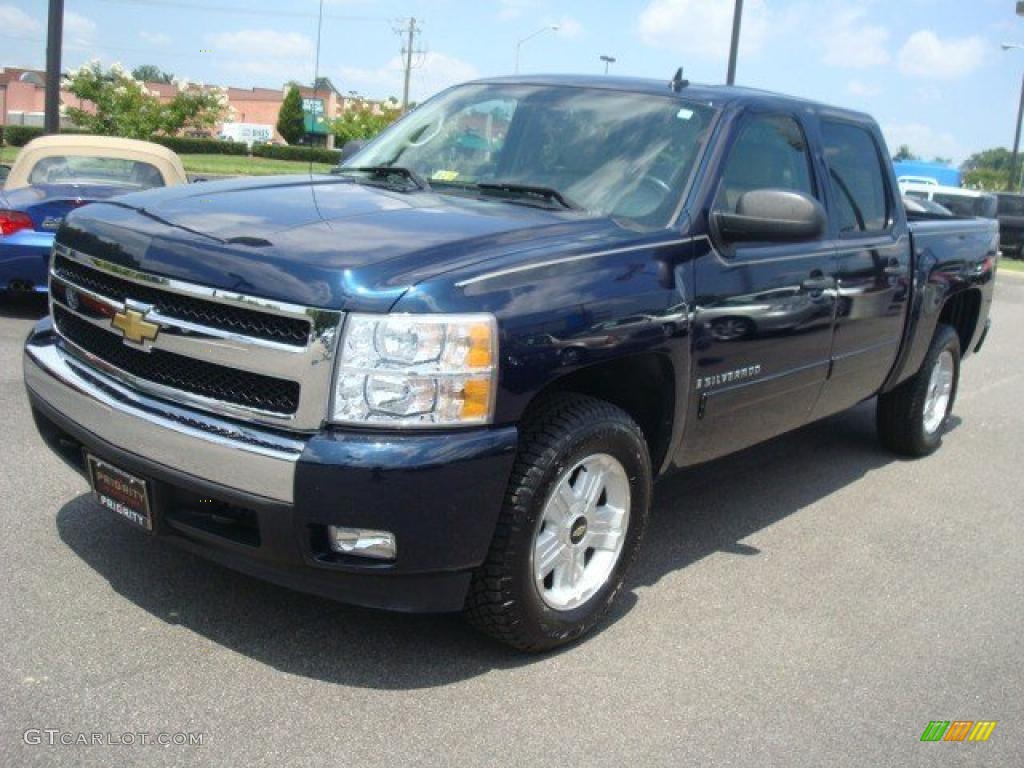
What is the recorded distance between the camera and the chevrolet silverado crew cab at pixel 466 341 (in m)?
3.15

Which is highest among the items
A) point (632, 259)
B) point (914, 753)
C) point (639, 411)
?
point (632, 259)

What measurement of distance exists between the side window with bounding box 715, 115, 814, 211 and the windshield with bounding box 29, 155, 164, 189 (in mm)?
6568

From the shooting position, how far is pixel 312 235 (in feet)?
11.4

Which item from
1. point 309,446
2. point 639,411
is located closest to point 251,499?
point 309,446

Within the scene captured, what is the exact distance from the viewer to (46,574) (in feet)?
13.0

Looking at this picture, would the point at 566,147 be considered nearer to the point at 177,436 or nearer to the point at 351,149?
the point at 351,149

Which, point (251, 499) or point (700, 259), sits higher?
point (700, 259)

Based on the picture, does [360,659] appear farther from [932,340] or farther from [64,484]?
[932,340]

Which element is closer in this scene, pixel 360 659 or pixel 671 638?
pixel 360 659

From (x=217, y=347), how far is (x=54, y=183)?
23.5 ft

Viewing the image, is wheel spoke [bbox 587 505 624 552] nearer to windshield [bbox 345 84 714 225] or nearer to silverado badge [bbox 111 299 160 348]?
windshield [bbox 345 84 714 225]

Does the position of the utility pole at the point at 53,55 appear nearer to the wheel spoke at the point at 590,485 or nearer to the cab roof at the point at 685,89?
the cab roof at the point at 685,89

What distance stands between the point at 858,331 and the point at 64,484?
3649 millimetres

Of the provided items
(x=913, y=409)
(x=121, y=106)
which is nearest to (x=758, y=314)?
(x=913, y=409)
